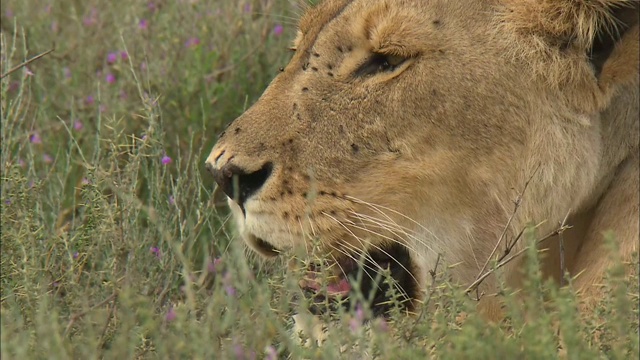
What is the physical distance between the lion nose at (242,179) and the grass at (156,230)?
18 centimetres

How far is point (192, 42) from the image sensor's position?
458 cm

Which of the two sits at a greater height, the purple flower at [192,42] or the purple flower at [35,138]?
the purple flower at [192,42]

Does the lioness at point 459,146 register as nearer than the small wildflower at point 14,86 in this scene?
Yes

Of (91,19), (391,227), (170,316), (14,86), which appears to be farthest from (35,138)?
(391,227)

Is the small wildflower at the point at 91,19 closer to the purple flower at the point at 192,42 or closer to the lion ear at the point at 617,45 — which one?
the purple flower at the point at 192,42

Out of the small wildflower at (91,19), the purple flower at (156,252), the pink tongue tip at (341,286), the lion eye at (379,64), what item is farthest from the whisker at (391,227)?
the small wildflower at (91,19)

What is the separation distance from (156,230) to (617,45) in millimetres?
1566

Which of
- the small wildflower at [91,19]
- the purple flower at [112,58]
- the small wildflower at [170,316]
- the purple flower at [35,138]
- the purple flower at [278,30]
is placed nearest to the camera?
the small wildflower at [170,316]

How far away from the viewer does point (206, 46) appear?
15.6ft

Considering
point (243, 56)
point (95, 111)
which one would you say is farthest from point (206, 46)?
point (95, 111)

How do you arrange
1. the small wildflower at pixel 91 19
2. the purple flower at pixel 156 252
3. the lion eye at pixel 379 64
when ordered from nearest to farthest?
the lion eye at pixel 379 64, the purple flower at pixel 156 252, the small wildflower at pixel 91 19

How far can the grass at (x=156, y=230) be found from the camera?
7.37ft

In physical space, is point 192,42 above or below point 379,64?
below

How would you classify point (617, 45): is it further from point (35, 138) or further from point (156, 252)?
point (35, 138)
